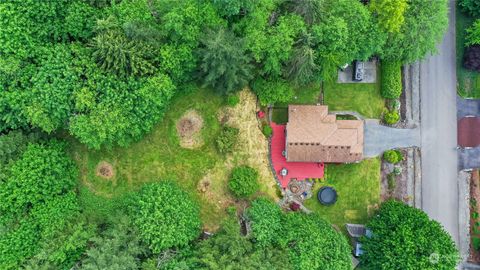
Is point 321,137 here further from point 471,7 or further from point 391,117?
point 471,7

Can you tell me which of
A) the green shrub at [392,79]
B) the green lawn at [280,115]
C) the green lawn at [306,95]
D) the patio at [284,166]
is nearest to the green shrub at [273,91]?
the green lawn at [280,115]

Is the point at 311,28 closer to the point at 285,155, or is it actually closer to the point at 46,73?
the point at 285,155

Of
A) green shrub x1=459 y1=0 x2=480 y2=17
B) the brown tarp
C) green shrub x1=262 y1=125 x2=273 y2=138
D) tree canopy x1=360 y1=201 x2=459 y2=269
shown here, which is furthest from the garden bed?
green shrub x1=262 y1=125 x2=273 y2=138

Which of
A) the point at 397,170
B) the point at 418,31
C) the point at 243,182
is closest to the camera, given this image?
the point at 418,31

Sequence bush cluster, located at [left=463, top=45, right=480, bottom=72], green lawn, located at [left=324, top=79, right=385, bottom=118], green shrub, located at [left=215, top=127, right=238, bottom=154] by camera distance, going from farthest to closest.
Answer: green lawn, located at [left=324, top=79, right=385, bottom=118] → bush cluster, located at [left=463, top=45, right=480, bottom=72] → green shrub, located at [left=215, top=127, right=238, bottom=154]

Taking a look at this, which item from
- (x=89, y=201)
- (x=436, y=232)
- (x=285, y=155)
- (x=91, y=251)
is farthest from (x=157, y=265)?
(x=436, y=232)

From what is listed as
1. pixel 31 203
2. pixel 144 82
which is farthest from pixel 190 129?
pixel 31 203

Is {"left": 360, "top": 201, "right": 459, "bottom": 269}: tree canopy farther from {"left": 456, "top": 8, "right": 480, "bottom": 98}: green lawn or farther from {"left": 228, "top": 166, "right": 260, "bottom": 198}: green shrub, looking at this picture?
{"left": 456, "top": 8, "right": 480, "bottom": 98}: green lawn
